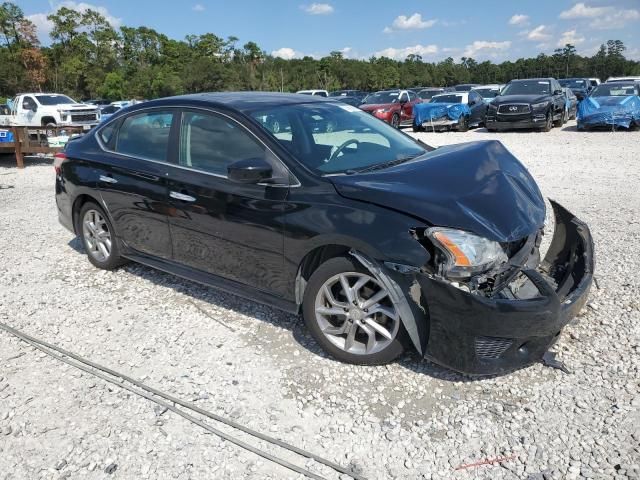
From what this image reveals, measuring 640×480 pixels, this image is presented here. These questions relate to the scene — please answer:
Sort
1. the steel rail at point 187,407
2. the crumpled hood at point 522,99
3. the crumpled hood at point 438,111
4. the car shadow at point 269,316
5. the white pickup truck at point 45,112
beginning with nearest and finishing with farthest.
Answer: the steel rail at point 187,407, the car shadow at point 269,316, the crumpled hood at point 522,99, the crumpled hood at point 438,111, the white pickup truck at point 45,112

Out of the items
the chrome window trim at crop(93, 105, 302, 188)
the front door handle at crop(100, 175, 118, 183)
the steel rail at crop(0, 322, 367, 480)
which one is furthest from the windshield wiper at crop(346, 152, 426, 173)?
the front door handle at crop(100, 175, 118, 183)

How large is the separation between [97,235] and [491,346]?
3.96m

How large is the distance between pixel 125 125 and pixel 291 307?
98.8 inches

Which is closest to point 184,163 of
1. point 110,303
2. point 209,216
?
point 209,216

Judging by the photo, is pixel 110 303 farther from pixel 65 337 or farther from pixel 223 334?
pixel 223 334

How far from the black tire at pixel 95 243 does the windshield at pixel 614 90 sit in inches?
678

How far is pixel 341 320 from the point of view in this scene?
11.5 feet

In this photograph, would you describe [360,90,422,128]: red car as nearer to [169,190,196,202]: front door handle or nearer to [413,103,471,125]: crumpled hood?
[413,103,471,125]: crumpled hood

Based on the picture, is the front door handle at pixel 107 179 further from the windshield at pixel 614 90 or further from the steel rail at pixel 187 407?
the windshield at pixel 614 90

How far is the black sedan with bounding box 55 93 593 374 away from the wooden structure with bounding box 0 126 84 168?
9533 millimetres

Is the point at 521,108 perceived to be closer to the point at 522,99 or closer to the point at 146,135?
the point at 522,99

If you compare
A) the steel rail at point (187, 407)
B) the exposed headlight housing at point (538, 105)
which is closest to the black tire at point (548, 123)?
the exposed headlight housing at point (538, 105)

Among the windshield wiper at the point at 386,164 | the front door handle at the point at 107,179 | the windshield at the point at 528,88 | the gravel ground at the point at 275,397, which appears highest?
the windshield at the point at 528,88

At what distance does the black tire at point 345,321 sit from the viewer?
3257 millimetres
